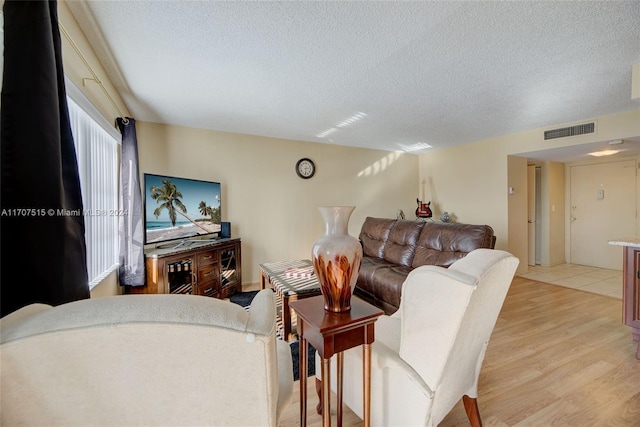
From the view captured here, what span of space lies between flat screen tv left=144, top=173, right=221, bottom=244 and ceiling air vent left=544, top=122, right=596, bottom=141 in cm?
467

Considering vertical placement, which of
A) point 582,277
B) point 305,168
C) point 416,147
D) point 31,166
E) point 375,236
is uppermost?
point 416,147

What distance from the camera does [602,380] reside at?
72.7 inches

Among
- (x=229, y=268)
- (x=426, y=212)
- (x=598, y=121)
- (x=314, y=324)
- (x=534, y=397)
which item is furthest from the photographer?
(x=426, y=212)

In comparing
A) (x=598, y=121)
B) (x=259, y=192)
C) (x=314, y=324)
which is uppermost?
(x=598, y=121)

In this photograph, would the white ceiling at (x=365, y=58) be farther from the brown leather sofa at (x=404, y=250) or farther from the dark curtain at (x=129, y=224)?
the brown leather sofa at (x=404, y=250)

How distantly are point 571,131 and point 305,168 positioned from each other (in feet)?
12.1

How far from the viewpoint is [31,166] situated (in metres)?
0.90

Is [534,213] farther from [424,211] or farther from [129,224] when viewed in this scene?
[129,224]

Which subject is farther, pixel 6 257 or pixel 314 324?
pixel 314 324

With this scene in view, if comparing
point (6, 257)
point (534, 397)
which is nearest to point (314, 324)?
point (6, 257)

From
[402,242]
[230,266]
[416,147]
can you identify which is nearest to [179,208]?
[230,266]

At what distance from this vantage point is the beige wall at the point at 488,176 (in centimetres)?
389

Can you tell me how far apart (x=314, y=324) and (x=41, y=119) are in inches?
46.9

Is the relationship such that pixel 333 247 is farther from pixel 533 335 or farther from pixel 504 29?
pixel 533 335
